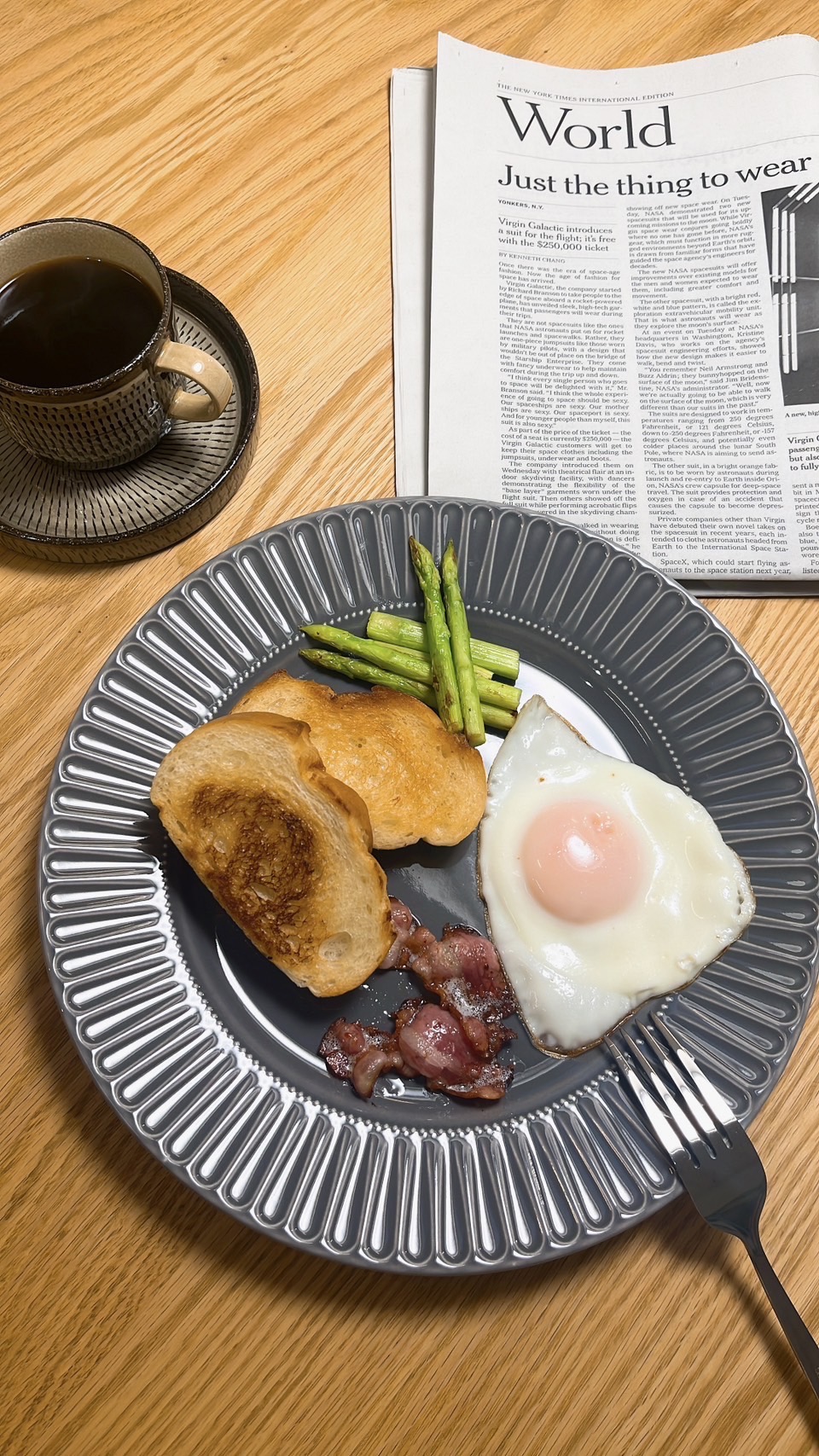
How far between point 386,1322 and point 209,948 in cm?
59

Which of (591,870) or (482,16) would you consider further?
(482,16)

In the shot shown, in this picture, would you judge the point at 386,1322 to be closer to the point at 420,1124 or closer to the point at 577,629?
the point at 420,1124

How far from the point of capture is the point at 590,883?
61.6 inches

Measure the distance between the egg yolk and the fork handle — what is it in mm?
514

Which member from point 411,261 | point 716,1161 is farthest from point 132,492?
point 716,1161

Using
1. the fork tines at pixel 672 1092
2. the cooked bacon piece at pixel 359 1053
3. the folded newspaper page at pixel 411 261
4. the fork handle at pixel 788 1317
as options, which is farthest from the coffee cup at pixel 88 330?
the fork handle at pixel 788 1317

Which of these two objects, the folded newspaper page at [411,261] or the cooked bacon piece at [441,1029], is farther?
the folded newspaper page at [411,261]

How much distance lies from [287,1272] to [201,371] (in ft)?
4.55

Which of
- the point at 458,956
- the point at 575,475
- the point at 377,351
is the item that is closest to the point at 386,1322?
the point at 458,956

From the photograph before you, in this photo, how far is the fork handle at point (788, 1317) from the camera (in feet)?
4.23

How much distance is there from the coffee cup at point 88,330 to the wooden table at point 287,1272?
26cm

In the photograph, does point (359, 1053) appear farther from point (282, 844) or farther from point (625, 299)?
point (625, 299)

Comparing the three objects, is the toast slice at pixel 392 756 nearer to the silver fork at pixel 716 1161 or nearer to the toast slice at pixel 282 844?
the toast slice at pixel 282 844

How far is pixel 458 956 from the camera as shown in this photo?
147cm
